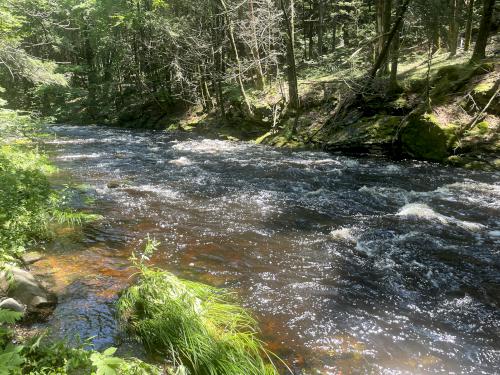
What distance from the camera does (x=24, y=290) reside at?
4.52m

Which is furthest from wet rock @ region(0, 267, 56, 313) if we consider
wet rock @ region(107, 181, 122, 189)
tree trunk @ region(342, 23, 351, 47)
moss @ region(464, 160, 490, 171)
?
tree trunk @ region(342, 23, 351, 47)

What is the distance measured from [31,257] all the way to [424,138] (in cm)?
1280

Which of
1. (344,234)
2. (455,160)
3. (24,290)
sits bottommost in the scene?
(455,160)

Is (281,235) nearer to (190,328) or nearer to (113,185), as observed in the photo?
(190,328)

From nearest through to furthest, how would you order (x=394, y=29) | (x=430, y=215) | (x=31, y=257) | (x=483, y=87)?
(x=31, y=257), (x=430, y=215), (x=483, y=87), (x=394, y=29)

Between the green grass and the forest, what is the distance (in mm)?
21

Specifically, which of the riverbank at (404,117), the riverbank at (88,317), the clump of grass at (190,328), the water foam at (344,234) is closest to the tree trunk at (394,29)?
the riverbank at (404,117)

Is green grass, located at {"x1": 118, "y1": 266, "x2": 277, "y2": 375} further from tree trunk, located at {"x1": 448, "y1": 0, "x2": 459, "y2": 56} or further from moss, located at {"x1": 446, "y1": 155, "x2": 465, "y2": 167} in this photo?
tree trunk, located at {"x1": 448, "y1": 0, "x2": 459, "y2": 56}

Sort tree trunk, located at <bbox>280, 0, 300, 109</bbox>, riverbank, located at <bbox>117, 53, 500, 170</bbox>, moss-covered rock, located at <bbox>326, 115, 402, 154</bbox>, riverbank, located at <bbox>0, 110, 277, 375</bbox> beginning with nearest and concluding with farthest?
riverbank, located at <bbox>0, 110, 277, 375</bbox> < riverbank, located at <bbox>117, 53, 500, 170</bbox> < moss-covered rock, located at <bbox>326, 115, 402, 154</bbox> < tree trunk, located at <bbox>280, 0, 300, 109</bbox>

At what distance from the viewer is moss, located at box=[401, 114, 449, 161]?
1341 centimetres

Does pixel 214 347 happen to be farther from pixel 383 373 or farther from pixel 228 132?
pixel 228 132

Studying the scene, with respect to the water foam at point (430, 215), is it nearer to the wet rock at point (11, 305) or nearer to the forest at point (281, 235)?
the forest at point (281, 235)

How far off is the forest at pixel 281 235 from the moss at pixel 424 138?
0.06m

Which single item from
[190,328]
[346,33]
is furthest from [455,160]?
[346,33]
